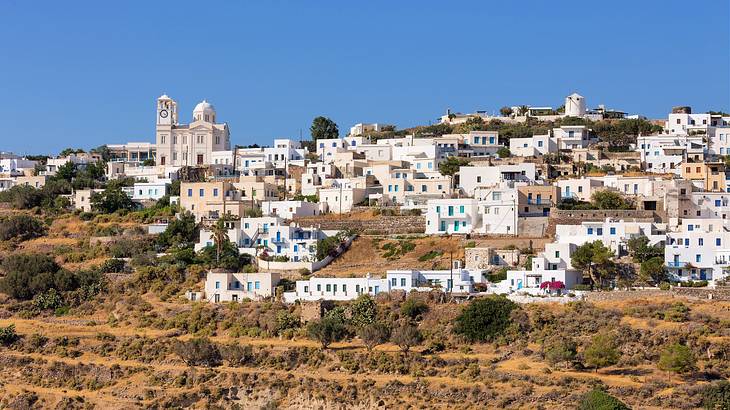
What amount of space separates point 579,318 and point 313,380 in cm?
983

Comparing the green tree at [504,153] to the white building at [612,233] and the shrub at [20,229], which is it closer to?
the white building at [612,233]

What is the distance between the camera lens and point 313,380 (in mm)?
50656

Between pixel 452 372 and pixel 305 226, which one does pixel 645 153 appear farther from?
pixel 452 372

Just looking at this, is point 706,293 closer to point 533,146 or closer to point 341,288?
point 341,288

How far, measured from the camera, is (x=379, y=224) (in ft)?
214

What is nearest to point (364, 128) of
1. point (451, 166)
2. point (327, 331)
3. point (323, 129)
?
point (323, 129)

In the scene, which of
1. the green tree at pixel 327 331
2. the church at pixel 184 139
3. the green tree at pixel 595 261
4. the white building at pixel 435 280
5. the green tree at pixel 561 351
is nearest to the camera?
the green tree at pixel 561 351

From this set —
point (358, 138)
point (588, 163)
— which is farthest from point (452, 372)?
point (358, 138)

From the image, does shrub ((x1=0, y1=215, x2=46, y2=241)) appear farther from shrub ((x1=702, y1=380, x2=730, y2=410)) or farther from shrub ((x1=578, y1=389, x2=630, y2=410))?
shrub ((x1=702, y1=380, x2=730, y2=410))

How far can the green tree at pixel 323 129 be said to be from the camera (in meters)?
91.5

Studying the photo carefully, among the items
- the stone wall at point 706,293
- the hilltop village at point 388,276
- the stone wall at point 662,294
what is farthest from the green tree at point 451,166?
the stone wall at point 706,293

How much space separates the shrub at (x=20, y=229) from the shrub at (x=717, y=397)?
39.0m

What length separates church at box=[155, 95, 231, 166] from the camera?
8338cm

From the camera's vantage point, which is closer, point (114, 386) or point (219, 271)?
point (114, 386)
